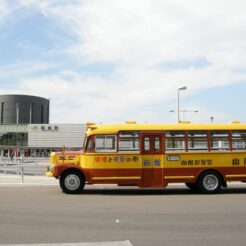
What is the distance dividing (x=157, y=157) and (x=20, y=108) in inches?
5496

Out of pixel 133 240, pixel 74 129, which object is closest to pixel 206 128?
pixel 133 240

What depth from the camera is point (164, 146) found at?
17.7m

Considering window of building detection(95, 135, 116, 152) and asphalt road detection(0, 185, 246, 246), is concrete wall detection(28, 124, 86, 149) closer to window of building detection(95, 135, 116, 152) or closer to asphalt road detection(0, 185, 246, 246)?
window of building detection(95, 135, 116, 152)

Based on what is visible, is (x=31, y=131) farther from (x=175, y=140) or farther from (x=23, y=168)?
(x=175, y=140)

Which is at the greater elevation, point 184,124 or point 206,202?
point 184,124

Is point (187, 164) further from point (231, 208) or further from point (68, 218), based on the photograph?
point (68, 218)

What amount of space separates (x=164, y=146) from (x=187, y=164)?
1138mm

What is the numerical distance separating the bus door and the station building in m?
73.7

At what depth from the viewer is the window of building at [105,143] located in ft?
57.7

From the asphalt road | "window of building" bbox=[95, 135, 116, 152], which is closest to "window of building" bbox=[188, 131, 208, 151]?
the asphalt road

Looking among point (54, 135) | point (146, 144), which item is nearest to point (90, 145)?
point (146, 144)

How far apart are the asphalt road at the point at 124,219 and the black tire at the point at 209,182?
138 centimetres

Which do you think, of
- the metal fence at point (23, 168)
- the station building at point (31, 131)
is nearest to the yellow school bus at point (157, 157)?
the metal fence at point (23, 168)

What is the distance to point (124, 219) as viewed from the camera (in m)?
10.6
